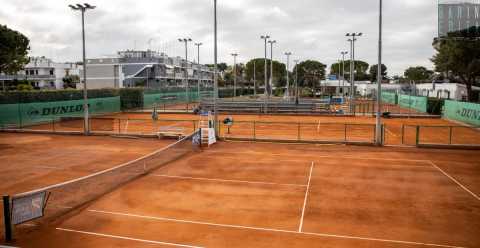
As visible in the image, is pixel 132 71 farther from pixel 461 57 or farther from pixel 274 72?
pixel 461 57

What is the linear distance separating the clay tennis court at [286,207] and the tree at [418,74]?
13621 centimetres

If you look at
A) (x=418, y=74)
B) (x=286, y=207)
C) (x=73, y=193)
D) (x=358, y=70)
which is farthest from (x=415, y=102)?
(x=358, y=70)

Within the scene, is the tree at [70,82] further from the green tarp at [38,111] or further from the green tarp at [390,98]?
the green tarp at [390,98]

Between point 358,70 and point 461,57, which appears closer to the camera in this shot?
point 461,57

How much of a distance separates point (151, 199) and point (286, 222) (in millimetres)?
5413

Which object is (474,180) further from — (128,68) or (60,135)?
(128,68)

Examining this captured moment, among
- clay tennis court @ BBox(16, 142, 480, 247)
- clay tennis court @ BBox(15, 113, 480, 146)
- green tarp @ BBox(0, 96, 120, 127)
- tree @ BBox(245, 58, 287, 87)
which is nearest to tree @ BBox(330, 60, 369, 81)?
tree @ BBox(245, 58, 287, 87)

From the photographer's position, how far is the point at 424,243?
11.2 meters

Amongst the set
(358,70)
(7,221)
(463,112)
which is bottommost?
(7,221)

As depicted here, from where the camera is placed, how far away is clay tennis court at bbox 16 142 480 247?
11.6 m

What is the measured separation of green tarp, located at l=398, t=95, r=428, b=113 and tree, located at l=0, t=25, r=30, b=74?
55532 millimetres

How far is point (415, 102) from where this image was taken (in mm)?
60844

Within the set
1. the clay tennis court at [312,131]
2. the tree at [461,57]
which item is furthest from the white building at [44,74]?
the tree at [461,57]

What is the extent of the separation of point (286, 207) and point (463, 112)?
3533 centimetres
